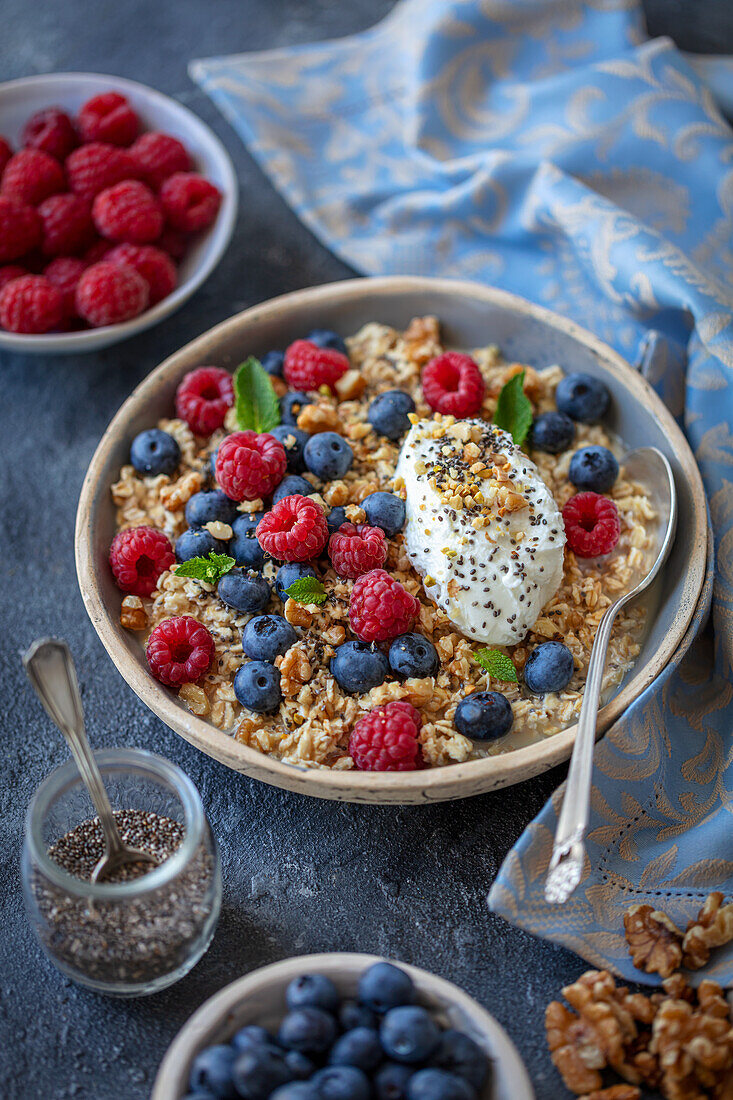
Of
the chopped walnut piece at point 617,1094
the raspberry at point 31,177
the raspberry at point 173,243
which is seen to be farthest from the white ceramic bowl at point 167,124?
the chopped walnut piece at point 617,1094

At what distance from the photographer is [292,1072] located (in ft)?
3.63

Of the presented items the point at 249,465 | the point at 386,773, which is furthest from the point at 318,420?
the point at 386,773

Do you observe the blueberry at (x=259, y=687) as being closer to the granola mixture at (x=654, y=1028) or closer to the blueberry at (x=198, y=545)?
the blueberry at (x=198, y=545)

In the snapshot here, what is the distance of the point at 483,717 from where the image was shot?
140 cm

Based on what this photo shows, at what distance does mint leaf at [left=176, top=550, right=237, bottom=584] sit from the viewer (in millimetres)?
1543

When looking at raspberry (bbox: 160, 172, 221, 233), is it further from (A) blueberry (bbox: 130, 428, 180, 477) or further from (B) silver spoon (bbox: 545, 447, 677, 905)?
(B) silver spoon (bbox: 545, 447, 677, 905)

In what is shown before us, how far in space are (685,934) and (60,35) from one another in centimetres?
268

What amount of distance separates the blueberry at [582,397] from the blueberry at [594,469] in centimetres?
11

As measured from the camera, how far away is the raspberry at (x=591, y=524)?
62.8 inches

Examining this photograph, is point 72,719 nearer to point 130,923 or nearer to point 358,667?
point 130,923

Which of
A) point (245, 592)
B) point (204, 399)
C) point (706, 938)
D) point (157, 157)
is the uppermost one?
point (157, 157)

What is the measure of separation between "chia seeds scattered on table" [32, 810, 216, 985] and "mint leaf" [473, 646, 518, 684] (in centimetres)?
51

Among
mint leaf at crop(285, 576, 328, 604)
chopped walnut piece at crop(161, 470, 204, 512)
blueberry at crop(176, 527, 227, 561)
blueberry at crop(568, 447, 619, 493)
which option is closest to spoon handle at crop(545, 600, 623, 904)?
blueberry at crop(568, 447, 619, 493)

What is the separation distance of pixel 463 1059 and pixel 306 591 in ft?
2.28
